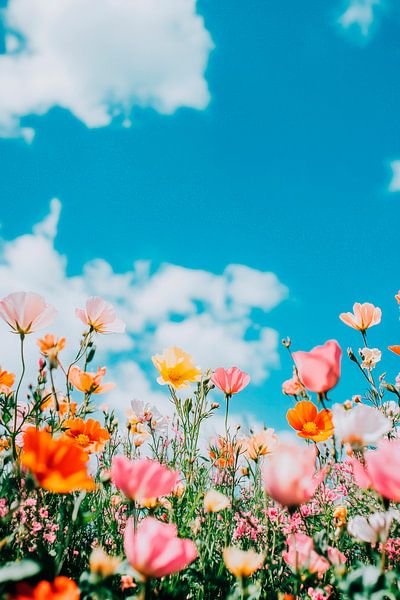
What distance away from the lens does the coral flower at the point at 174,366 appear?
86.6 inches

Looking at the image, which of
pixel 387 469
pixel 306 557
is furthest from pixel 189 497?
pixel 387 469

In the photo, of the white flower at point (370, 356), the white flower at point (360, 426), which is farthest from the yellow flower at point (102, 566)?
the white flower at point (370, 356)

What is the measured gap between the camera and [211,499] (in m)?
1.58

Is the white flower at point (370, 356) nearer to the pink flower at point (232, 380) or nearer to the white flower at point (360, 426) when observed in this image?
the pink flower at point (232, 380)

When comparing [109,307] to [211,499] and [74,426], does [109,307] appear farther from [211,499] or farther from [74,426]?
[211,499]

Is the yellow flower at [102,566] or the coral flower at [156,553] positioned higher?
the coral flower at [156,553]

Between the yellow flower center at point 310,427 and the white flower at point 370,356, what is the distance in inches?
67.2

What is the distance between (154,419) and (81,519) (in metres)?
1.65

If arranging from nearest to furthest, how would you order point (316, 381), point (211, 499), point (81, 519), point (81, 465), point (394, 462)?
1. point (394, 462)
2. point (81, 465)
3. point (316, 381)
4. point (81, 519)
5. point (211, 499)

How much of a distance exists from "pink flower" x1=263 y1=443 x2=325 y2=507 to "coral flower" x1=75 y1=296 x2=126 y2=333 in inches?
51.3

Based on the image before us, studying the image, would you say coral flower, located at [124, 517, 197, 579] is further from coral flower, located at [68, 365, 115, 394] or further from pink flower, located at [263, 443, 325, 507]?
coral flower, located at [68, 365, 115, 394]

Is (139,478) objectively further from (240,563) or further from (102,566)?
(240,563)

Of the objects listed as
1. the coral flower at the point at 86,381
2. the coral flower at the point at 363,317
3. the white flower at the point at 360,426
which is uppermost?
the coral flower at the point at 363,317

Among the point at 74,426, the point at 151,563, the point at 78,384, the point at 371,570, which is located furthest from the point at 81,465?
the point at 78,384
